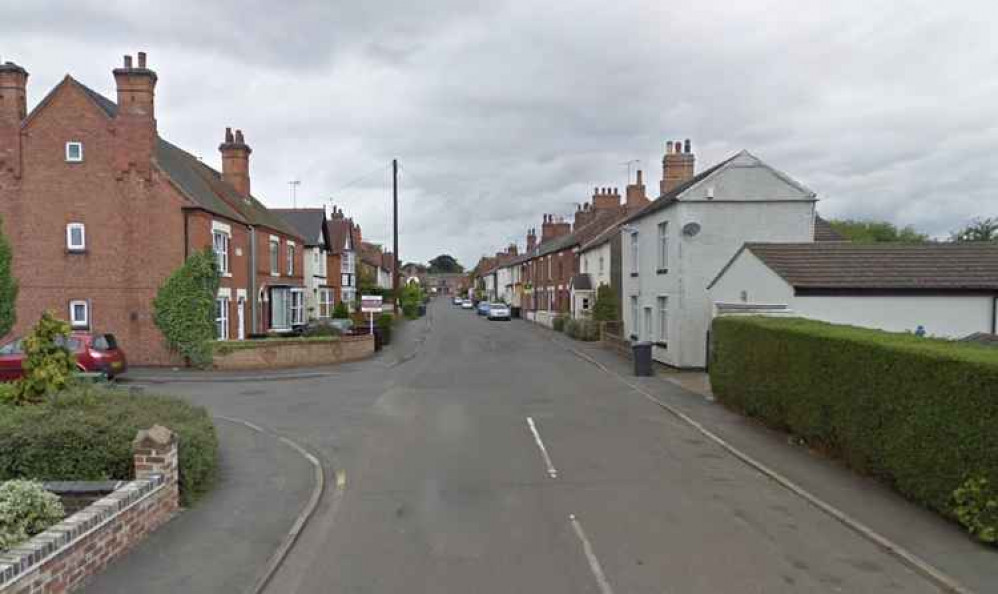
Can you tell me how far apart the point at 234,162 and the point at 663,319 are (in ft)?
76.7

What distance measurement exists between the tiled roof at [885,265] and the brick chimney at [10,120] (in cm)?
2352

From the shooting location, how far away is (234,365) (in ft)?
62.8

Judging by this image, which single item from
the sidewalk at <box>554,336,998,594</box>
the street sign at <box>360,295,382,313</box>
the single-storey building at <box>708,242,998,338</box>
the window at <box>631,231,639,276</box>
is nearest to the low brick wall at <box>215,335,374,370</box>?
the street sign at <box>360,295,382,313</box>

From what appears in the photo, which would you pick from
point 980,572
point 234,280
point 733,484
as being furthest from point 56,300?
point 980,572

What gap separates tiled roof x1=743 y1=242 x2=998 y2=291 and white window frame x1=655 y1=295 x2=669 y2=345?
4.91 meters

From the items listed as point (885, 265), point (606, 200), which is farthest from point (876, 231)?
point (885, 265)

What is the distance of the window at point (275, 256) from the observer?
91.1ft

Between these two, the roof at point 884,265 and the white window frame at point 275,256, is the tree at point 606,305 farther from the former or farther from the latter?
the white window frame at point 275,256

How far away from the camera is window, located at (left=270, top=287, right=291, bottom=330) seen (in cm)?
2755

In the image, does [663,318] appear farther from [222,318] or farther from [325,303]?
[325,303]

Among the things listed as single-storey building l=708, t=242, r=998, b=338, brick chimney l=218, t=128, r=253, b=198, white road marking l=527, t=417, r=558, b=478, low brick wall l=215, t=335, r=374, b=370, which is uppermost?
brick chimney l=218, t=128, r=253, b=198

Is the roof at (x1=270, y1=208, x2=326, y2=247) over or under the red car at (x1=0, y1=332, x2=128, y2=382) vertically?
over

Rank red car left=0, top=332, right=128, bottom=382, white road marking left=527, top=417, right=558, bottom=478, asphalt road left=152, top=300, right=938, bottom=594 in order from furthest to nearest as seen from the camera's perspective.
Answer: red car left=0, top=332, right=128, bottom=382
white road marking left=527, top=417, right=558, bottom=478
asphalt road left=152, top=300, right=938, bottom=594

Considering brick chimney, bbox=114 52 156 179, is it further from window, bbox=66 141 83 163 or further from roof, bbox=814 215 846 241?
roof, bbox=814 215 846 241
